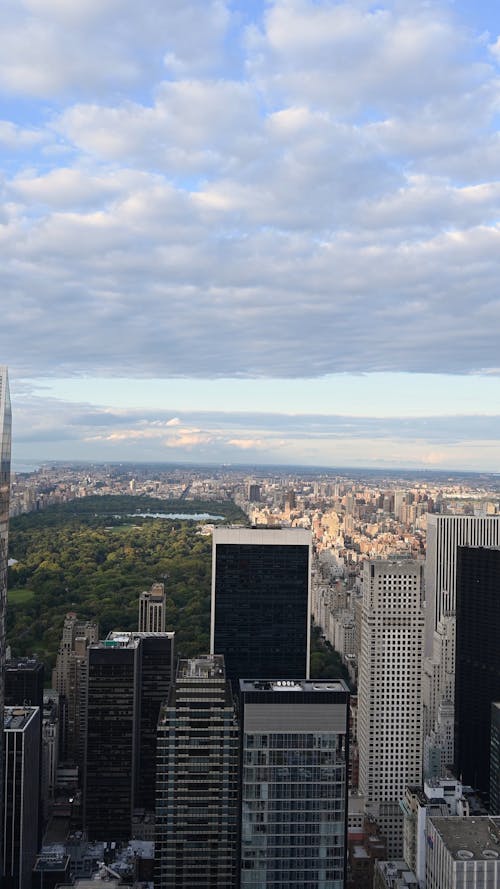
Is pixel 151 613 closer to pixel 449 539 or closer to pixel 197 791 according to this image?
pixel 197 791

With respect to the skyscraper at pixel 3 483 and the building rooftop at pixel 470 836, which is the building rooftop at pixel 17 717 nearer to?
the skyscraper at pixel 3 483

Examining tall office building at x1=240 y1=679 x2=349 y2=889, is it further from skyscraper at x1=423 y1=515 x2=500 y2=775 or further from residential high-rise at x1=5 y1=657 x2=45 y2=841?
skyscraper at x1=423 y1=515 x2=500 y2=775

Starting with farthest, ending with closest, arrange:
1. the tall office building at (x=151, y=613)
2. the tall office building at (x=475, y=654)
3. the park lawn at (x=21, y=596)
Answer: the tall office building at (x=151, y=613) → the park lawn at (x=21, y=596) → the tall office building at (x=475, y=654)

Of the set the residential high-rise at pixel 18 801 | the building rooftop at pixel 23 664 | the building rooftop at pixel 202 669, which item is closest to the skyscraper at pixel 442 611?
the building rooftop at pixel 202 669

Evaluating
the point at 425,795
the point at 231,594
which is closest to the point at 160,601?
the point at 231,594

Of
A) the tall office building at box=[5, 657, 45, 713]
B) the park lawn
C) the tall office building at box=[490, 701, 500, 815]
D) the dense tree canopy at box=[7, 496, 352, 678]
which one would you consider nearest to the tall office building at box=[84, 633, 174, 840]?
the tall office building at box=[5, 657, 45, 713]

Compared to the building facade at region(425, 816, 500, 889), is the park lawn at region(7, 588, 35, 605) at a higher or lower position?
higher

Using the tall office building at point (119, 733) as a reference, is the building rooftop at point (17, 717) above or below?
above
